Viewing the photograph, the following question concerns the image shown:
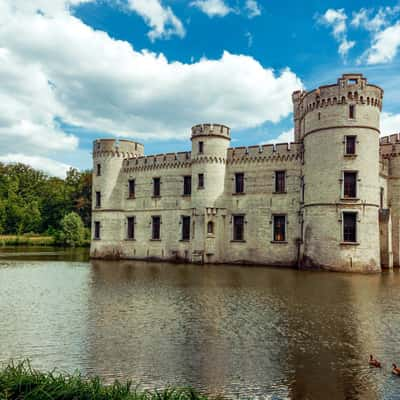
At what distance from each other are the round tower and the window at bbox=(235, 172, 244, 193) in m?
6.29

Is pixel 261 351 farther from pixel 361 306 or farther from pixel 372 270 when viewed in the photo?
pixel 372 270

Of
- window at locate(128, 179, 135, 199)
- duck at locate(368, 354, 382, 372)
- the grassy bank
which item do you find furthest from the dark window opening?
the grassy bank

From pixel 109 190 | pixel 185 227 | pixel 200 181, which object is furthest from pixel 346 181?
pixel 109 190

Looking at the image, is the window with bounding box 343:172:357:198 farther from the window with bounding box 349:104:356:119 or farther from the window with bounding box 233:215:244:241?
the window with bounding box 233:215:244:241

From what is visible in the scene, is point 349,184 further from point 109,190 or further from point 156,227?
point 109,190

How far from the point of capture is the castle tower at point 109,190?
119 ft

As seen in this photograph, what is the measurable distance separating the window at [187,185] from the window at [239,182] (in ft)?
12.7

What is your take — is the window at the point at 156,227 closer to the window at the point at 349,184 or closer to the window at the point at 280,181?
the window at the point at 280,181

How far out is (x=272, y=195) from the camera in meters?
30.5

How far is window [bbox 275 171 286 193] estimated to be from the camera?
99.6ft

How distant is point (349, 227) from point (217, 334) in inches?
702

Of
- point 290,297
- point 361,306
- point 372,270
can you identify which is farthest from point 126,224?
point 361,306

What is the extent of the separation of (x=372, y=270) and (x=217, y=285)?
1122 centimetres

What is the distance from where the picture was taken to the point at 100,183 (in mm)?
36750
